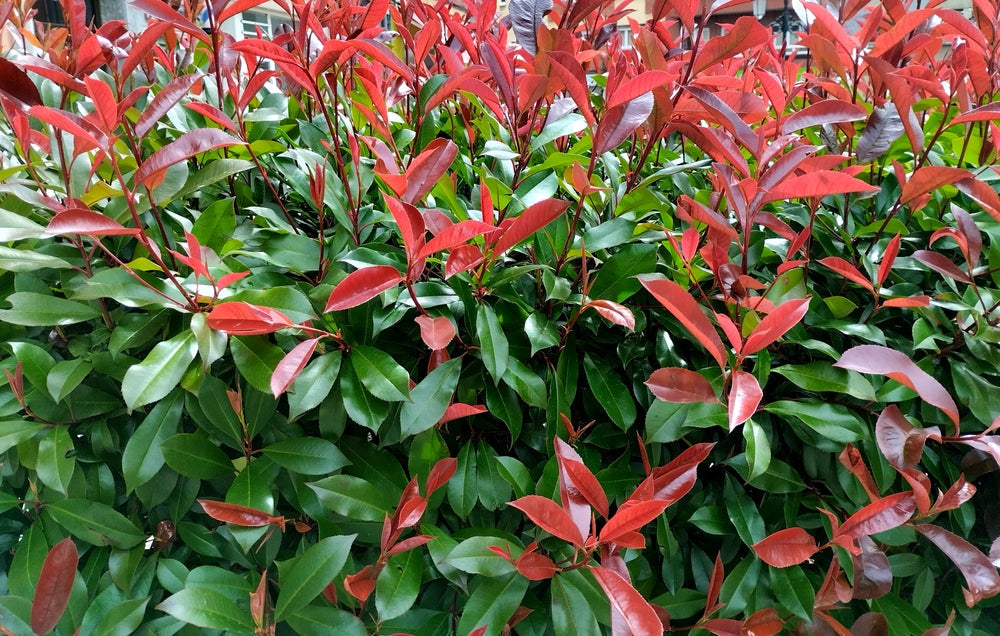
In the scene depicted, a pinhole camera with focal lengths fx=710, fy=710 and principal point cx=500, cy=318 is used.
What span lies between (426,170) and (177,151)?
0.86 feet

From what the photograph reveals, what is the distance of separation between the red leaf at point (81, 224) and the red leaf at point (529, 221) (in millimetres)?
368

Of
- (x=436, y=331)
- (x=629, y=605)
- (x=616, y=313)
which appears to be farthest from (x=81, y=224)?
(x=629, y=605)

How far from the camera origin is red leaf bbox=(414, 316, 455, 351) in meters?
0.70

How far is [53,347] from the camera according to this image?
0.91 m

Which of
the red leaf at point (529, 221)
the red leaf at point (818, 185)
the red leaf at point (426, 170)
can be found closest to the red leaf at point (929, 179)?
the red leaf at point (818, 185)

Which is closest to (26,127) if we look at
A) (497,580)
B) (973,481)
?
(497,580)

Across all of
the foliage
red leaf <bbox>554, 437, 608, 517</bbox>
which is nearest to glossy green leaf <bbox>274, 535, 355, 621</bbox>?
the foliage

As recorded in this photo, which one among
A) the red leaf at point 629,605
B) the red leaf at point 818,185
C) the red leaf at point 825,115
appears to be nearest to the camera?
the red leaf at point 629,605

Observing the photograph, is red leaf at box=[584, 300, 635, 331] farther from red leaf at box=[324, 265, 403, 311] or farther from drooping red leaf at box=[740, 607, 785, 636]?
drooping red leaf at box=[740, 607, 785, 636]

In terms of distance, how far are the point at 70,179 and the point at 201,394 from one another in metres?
0.35

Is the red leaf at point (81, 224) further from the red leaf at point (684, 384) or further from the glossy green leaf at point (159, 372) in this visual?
the red leaf at point (684, 384)

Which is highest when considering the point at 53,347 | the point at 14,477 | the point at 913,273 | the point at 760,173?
the point at 760,173

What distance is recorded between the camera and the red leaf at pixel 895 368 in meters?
0.73

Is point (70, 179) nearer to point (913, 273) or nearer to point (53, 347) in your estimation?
point (53, 347)
